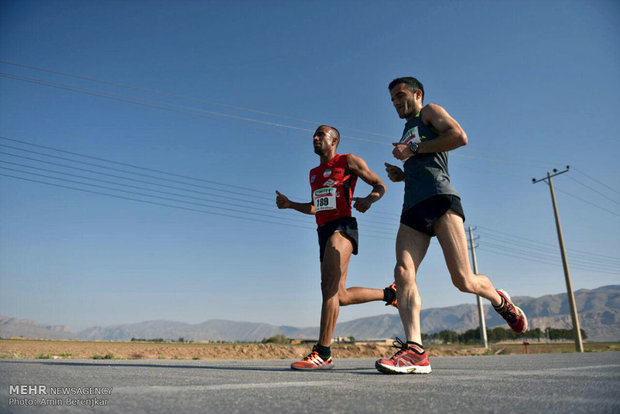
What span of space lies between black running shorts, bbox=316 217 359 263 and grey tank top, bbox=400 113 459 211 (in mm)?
881

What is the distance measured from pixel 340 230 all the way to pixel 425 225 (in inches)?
44.0

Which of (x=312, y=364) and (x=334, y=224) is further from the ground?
(x=334, y=224)

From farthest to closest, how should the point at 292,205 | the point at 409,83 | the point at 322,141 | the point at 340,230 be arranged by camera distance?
the point at 292,205, the point at 322,141, the point at 340,230, the point at 409,83

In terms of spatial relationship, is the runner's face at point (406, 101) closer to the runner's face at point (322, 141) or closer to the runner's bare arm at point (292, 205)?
the runner's face at point (322, 141)

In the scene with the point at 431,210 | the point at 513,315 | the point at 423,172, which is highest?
the point at 423,172

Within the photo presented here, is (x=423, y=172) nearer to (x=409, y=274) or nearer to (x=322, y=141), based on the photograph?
(x=409, y=274)

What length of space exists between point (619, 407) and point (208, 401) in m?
1.44

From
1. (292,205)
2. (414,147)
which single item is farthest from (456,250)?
(292,205)

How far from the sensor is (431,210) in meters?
3.51

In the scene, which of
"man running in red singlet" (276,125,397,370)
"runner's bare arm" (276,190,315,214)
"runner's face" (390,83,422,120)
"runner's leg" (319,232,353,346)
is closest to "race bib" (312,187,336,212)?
"man running in red singlet" (276,125,397,370)

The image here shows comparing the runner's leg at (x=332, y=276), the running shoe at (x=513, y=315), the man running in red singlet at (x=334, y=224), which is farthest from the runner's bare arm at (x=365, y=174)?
the running shoe at (x=513, y=315)

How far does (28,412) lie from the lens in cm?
127

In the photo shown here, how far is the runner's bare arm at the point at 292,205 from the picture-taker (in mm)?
5375

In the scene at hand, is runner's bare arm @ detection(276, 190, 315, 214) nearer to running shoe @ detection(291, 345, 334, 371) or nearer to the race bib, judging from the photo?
the race bib
